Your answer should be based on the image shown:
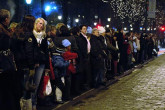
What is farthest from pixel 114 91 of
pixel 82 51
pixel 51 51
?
pixel 51 51

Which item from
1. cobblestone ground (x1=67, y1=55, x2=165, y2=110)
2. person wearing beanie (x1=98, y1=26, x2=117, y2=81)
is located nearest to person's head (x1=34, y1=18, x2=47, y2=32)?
cobblestone ground (x1=67, y1=55, x2=165, y2=110)

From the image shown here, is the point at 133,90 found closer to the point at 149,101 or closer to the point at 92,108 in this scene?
the point at 149,101

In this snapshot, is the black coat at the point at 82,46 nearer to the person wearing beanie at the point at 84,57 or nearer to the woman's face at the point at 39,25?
the person wearing beanie at the point at 84,57

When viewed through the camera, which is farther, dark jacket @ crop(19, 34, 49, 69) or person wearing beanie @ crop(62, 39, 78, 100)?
person wearing beanie @ crop(62, 39, 78, 100)

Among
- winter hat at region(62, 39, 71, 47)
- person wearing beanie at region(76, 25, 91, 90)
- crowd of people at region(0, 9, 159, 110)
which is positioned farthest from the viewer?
person wearing beanie at region(76, 25, 91, 90)

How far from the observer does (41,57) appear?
705cm

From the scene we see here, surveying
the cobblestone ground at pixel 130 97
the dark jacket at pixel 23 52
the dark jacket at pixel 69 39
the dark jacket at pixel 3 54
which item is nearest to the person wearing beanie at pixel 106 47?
the cobblestone ground at pixel 130 97

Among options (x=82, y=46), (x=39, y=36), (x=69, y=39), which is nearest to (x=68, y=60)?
(x=69, y=39)

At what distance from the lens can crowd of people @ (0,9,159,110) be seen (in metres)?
5.98

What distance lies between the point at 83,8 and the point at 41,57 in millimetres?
47840

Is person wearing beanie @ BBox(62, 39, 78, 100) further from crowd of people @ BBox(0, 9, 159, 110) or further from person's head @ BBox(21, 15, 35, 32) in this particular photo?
person's head @ BBox(21, 15, 35, 32)

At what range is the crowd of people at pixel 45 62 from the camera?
19.6ft

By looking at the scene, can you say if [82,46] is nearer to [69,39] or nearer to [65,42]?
[69,39]

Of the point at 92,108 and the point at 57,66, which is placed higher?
the point at 57,66
